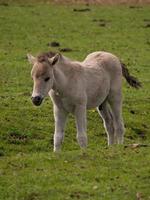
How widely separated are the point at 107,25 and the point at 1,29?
493 cm

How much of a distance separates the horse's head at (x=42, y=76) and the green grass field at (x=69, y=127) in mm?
919

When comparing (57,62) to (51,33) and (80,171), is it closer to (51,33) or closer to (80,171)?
(80,171)

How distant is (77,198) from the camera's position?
8.95 metres

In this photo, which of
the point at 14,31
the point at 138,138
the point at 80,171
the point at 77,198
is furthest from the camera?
the point at 14,31

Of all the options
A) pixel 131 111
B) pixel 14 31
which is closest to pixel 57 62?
pixel 131 111

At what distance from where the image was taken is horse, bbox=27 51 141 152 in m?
11.4

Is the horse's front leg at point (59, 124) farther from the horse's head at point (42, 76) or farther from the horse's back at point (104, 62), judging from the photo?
the horse's back at point (104, 62)

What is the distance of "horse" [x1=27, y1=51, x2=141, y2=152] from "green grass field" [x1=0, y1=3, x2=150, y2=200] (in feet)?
1.95

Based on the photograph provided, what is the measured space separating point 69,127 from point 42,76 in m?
3.91

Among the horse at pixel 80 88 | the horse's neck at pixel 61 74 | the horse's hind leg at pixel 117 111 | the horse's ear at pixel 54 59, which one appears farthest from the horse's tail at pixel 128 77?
the horse's ear at pixel 54 59

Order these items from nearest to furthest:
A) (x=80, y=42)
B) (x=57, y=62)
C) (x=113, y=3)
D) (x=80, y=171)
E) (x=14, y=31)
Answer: (x=80, y=171), (x=57, y=62), (x=80, y=42), (x=14, y=31), (x=113, y=3)

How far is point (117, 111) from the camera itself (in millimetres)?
13297

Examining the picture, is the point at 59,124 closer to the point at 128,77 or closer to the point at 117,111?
the point at 117,111

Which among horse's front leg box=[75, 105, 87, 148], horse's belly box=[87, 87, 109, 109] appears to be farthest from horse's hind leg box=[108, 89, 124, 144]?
horse's front leg box=[75, 105, 87, 148]
